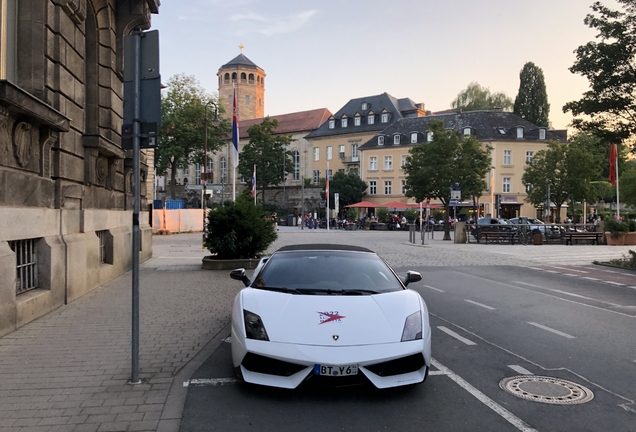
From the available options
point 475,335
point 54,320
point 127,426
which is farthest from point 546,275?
point 127,426

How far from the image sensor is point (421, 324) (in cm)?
507

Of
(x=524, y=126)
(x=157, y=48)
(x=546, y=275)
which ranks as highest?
(x=524, y=126)

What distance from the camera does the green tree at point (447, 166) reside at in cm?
3572

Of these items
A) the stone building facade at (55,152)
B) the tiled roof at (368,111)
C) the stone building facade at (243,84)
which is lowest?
the stone building facade at (55,152)

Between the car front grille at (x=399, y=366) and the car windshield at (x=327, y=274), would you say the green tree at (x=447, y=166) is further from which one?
the car front grille at (x=399, y=366)

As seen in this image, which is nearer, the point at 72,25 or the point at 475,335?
the point at 475,335

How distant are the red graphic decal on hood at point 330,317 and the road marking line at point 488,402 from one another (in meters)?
1.41

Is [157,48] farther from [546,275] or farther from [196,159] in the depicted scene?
[196,159]

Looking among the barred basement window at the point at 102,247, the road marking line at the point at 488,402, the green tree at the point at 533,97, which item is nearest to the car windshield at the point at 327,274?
the road marking line at the point at 488,402

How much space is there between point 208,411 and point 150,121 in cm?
284

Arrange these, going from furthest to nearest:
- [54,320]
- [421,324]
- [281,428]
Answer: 1. [54,320]
2. [421,324]
3. [281,428]

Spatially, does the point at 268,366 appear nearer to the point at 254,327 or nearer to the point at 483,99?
the point at 254,327

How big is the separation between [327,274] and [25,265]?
16.7 feet

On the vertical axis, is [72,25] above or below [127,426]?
above
